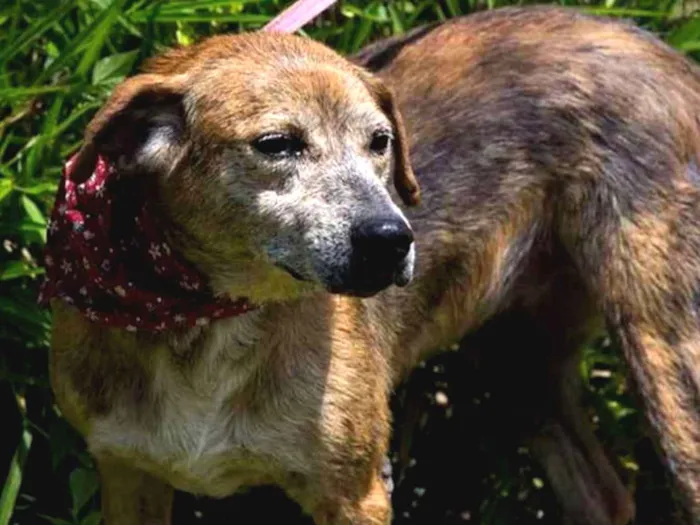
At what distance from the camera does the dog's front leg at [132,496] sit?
18.0 ft

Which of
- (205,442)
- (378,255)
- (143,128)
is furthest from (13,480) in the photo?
(378,255)

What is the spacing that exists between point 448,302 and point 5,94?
1372 millimetres

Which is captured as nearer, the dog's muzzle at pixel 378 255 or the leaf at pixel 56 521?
the dog's muzzle at pixel 378 255

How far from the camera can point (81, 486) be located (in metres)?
5.93

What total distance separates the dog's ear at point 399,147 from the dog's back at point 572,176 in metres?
0.35

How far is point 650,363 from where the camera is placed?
18.7ft

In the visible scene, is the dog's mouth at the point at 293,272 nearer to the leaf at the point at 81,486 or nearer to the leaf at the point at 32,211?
the leaf at the point at 32,211

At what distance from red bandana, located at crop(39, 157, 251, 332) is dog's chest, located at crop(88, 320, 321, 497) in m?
0.13

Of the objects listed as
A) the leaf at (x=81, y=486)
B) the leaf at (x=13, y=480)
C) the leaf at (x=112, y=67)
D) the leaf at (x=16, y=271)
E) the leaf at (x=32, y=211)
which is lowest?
the leaf at (x=81, y=486)

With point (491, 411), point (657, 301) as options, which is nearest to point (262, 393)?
point (657, 301)

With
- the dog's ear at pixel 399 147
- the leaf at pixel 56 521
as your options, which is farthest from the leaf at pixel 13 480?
the dog's ear at pixel 399 147

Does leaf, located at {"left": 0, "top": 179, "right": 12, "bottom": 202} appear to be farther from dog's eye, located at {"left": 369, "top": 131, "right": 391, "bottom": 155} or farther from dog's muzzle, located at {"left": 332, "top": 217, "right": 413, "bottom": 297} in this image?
dog's muzzle, located at {"left": 332, "top": 217, "right": 413, "bottom": 297}

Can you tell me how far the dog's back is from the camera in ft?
18.6

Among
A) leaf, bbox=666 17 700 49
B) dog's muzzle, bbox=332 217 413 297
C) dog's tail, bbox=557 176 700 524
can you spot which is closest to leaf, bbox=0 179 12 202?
dog's muzzle, bbox=332 217 413 297
